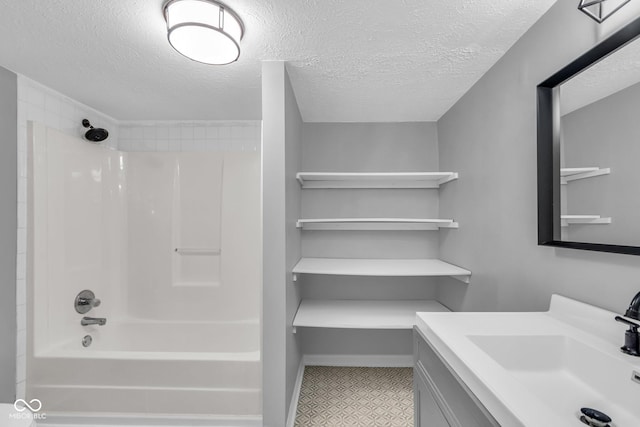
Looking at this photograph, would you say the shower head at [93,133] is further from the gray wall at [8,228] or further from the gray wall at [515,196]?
the gray wall at [515,196]

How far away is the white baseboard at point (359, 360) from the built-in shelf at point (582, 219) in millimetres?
1868

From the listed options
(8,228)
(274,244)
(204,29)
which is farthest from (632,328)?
(8,228)

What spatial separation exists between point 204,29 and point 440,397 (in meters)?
1.72

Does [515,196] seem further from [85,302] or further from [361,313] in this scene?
[85,302]

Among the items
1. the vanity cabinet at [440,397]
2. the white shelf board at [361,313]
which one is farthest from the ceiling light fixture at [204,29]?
the white shelf board at [361,313]

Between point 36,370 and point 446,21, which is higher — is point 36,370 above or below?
below

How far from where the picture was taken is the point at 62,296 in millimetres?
2068

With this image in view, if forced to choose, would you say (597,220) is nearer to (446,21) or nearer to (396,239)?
(446,21)

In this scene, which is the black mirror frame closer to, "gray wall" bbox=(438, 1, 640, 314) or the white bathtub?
"gray wall" bbox=(438, 1, 640, 314)

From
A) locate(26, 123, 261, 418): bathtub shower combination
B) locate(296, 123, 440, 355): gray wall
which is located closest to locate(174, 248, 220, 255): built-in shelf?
locate(26, 123, 261, 418): bathtub shower combination

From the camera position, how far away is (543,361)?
3.22ft

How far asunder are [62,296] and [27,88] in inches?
56.1

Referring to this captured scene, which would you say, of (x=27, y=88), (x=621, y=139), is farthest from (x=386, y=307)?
(x=27, y=88)

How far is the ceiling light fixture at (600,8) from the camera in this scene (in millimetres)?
921
